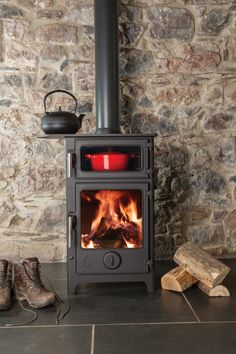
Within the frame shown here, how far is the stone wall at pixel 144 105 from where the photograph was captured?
2.85 meters

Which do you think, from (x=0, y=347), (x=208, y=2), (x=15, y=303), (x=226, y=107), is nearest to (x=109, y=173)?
(x=15, y=303)

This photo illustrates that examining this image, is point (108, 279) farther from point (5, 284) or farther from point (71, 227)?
point (5, 284)

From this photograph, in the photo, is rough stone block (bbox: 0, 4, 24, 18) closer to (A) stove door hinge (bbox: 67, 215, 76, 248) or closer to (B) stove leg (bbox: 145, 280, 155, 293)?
(A) stove door hinge (bbox: 67, 215, 76, 248)

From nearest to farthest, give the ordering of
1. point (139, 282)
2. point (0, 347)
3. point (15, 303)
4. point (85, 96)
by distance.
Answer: point (0, 347)
point (15, 303)
point (139, 282)
point (85, 96)

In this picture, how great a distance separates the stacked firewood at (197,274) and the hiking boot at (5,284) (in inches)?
32.5

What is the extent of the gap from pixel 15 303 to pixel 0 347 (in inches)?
20.1

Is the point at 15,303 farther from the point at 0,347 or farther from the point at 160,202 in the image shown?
the point at 160,202

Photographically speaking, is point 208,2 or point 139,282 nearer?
point 139,282

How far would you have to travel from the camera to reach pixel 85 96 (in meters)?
2.88

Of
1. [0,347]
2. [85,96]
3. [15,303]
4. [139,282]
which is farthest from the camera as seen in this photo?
[85,96]

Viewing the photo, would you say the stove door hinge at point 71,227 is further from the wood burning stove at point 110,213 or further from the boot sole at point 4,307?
the boot sole at point 4,307

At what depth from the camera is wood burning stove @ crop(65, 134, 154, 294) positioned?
2199mm

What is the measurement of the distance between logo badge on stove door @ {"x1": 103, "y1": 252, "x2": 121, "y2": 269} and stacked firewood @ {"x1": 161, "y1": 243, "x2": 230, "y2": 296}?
11.3 inches

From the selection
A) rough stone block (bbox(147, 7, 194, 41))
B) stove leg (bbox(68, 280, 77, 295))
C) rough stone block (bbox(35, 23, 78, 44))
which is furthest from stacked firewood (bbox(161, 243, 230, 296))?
rough stone block (bbox(35, 23, 78, 44))
